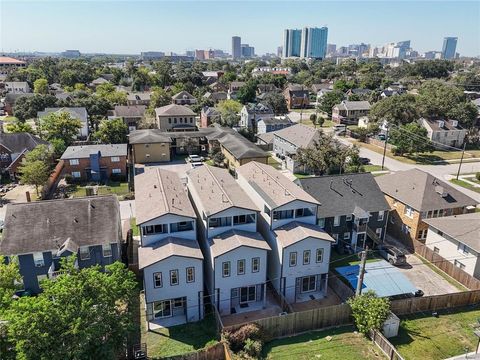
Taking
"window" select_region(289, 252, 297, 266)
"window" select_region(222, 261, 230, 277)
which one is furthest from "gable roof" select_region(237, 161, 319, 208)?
"window" select_region(222, 261, 230, 277)

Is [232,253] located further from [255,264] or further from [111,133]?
[111,133]

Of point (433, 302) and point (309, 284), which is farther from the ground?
point (433, 302)

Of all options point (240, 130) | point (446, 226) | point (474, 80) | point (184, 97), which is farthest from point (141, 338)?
point (474, 80)

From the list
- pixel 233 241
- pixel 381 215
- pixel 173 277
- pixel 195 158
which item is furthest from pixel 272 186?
pixel 195 158

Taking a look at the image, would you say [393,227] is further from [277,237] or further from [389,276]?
[277,237]

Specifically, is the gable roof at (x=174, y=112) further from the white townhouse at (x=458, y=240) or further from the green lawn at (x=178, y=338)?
the green lawn at (x=178, y=338)

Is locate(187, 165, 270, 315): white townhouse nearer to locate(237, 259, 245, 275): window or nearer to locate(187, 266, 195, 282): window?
locate(237, 259, 245, 275): window
